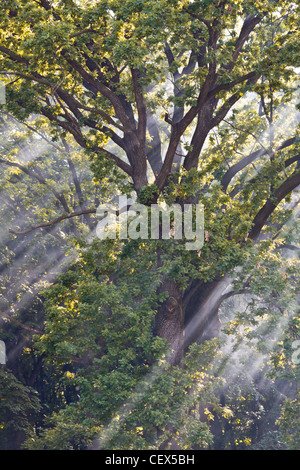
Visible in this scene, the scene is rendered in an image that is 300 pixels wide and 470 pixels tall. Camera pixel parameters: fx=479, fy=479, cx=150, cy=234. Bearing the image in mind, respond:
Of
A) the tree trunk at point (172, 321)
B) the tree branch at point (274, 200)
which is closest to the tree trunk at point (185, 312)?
the tree trunk at point (172, 321)

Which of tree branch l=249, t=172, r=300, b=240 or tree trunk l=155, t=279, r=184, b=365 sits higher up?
tree branch l=249, t=172, r=300, b=240

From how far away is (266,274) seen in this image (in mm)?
10805

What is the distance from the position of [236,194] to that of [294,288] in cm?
327

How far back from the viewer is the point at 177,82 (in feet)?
36.9

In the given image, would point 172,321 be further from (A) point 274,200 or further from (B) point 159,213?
(A) point 274,200

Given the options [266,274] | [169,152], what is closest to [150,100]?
[169,152]

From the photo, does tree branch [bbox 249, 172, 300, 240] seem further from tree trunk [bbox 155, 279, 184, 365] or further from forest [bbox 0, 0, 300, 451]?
tree trunk [bbox 155, 279, 184, 365]

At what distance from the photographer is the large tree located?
9180mm

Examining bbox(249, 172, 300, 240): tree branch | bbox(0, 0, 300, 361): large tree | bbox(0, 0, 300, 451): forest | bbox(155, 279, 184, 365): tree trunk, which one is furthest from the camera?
bbox(155, 279, 184, 365): tree trunk

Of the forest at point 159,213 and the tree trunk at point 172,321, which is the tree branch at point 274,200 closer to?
the forest at point 159,213

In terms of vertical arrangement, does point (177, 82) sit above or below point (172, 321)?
above

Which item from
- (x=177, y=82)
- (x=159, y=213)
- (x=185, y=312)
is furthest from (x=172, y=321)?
(x=177, y=82)

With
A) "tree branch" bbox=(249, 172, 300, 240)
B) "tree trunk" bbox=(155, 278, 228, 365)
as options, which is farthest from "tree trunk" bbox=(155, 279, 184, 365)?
"tree branch" bbox=(249, 172, 300, 240)

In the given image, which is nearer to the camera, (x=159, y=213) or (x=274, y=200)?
(x=159, y=213)
